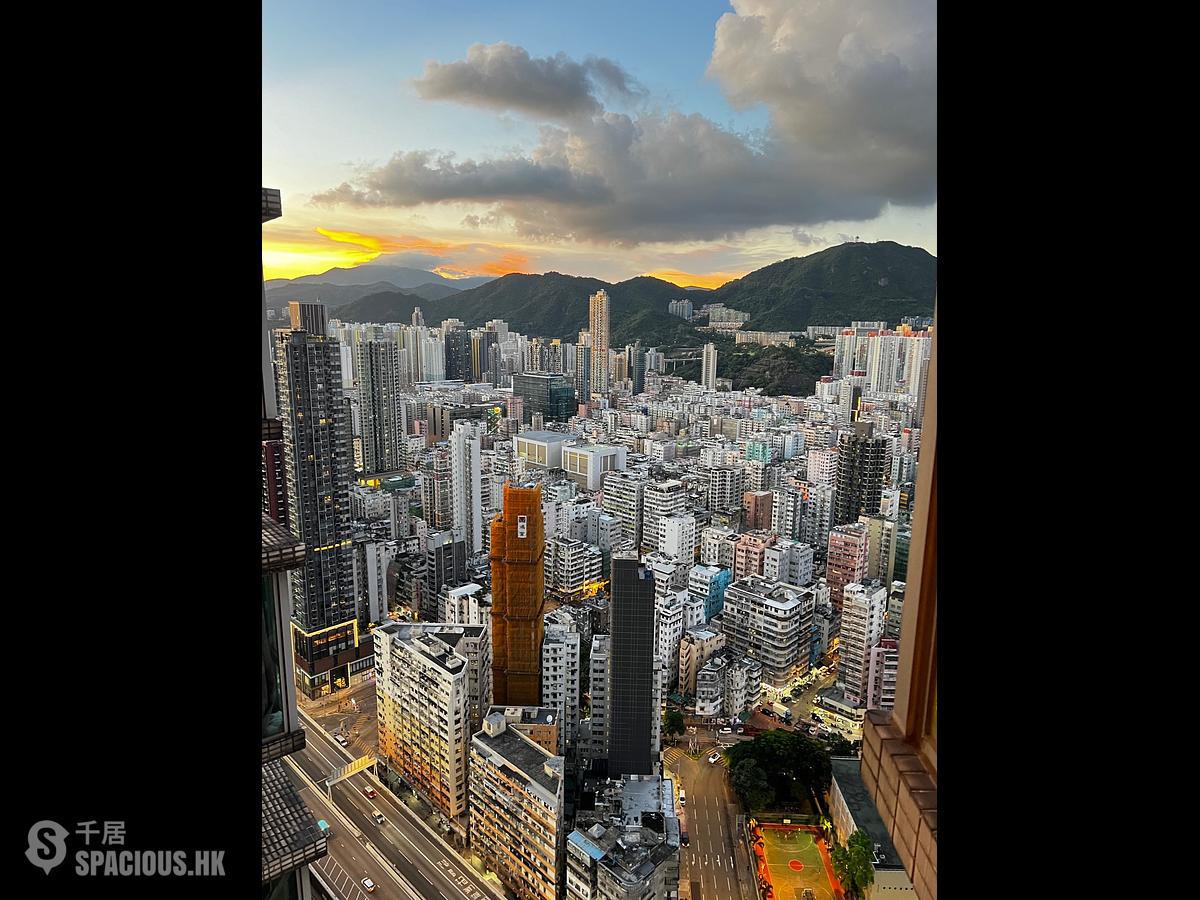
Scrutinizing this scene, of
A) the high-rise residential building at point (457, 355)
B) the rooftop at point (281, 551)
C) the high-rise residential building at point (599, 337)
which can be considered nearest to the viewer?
the rooftop at point (281, 551)

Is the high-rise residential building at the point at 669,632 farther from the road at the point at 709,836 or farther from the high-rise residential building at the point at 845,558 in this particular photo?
the high-rise residential building at the point at 845,558

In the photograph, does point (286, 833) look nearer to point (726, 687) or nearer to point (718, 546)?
point (726, 687)

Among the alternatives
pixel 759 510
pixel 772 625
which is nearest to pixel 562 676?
pixel 772 625

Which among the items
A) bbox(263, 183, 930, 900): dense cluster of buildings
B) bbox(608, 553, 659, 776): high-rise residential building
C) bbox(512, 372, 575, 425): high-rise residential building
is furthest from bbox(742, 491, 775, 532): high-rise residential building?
bbox(512, 372, 575, 425): high-rise residential building

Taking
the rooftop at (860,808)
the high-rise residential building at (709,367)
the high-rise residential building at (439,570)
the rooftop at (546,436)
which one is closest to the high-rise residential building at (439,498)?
the high-rise residential building at (439,570)

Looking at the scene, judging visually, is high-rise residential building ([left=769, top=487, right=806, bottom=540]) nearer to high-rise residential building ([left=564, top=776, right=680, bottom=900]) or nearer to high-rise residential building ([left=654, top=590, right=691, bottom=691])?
high-rise residential building ([left=654, top=590, right=691, bottom=691])
